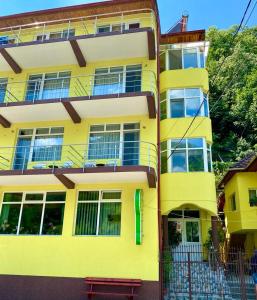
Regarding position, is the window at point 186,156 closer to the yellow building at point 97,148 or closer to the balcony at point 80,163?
the yellow building at point 97,148

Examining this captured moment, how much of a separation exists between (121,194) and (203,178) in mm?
4008

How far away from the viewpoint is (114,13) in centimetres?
1575

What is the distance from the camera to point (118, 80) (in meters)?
14.7

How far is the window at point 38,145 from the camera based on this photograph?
1392cm

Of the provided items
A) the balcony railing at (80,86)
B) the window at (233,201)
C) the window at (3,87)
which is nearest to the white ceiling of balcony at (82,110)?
the balcony railing at (80,86)

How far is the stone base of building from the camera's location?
11.3 meters

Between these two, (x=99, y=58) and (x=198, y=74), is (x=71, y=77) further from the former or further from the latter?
(x=198, y=74)

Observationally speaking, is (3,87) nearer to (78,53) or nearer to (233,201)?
(78,53)

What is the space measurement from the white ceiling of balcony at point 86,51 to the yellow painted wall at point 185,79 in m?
2.24

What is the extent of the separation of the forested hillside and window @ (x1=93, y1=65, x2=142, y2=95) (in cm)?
1680

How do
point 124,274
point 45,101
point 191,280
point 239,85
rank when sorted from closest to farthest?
point 124,274 → point 191,280 → point 45,101 → point 239,85

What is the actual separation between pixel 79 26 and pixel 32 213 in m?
10.2

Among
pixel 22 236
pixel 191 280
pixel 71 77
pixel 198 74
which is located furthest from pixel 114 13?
pixel 191 280

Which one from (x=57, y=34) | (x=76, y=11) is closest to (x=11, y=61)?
(x=57, y=34)
